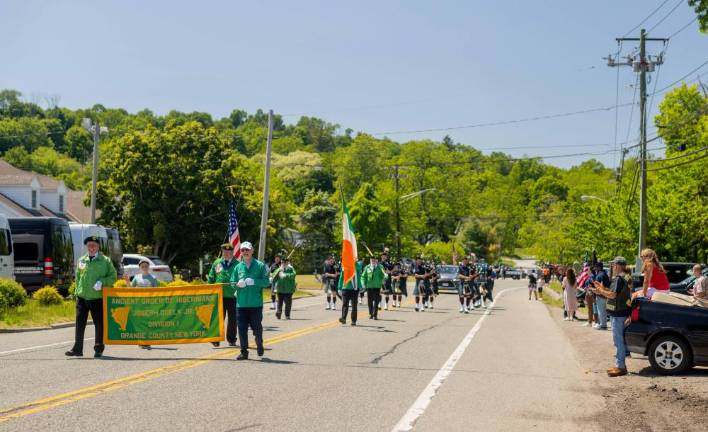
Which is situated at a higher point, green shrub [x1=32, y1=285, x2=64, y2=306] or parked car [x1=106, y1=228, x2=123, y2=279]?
parked car [x1=106, y1=228, x2=123, y2=279]

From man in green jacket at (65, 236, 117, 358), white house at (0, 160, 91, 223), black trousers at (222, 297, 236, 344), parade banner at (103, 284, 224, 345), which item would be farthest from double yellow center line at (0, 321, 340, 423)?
white house at (0, 160, 91, 223)

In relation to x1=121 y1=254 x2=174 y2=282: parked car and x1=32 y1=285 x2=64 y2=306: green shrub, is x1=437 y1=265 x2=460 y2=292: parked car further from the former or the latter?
x1=32 y1=285 x2=64 y2=306: green shrub

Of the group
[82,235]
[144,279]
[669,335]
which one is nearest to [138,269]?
[82,235]

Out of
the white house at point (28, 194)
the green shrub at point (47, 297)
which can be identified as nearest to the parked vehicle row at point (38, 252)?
the green shrub at point (47, 297)

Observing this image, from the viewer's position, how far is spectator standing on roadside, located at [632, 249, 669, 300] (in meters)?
14.5

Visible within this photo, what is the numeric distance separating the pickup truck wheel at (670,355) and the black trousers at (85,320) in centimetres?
890

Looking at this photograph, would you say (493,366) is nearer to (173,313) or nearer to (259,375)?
(259,375)

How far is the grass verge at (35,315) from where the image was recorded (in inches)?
785

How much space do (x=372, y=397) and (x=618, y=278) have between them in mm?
5707

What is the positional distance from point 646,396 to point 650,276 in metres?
3.94

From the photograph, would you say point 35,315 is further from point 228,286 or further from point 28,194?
point 28,194

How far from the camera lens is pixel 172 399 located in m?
9.41

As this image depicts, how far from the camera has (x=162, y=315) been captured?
14.5m

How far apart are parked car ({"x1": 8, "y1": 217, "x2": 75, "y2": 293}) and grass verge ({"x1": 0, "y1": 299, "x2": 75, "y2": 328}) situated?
4.07 metres
